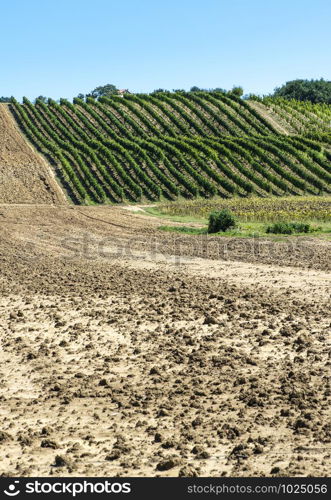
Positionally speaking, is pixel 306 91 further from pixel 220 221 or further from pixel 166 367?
pixel 166 367

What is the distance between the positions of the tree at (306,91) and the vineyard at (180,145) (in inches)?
901

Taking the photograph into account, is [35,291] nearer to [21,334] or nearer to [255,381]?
[21,334]

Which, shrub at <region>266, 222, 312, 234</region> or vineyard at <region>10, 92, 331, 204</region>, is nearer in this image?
shrub at <region>266, 222, 312, 234</region>

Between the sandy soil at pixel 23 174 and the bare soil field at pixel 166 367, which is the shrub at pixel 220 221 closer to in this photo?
the bare soil field at pixel 166 367

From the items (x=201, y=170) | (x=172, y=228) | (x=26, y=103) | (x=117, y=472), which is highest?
(x=26, y=103)

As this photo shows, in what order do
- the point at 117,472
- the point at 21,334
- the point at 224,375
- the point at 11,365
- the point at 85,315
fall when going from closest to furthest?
the point at 117,472 < the point at 224,375 < the point at 11,365 < the point at 21,334 < the point at 85,315

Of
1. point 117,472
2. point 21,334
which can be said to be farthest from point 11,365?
point 117,472

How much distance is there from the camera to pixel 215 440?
7.53 m

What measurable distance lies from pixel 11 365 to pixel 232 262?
10.7m

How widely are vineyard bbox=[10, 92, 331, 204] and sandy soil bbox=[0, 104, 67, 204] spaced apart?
1.18 metres

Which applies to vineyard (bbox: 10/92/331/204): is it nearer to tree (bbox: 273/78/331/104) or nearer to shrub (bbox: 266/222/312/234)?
shrub (bbox: 266/222/312/234)

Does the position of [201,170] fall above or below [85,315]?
above

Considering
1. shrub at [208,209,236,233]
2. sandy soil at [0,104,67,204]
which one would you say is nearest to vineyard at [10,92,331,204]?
sandy soil at [0,104,67,204]

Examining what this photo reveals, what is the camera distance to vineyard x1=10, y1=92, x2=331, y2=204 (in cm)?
4700
